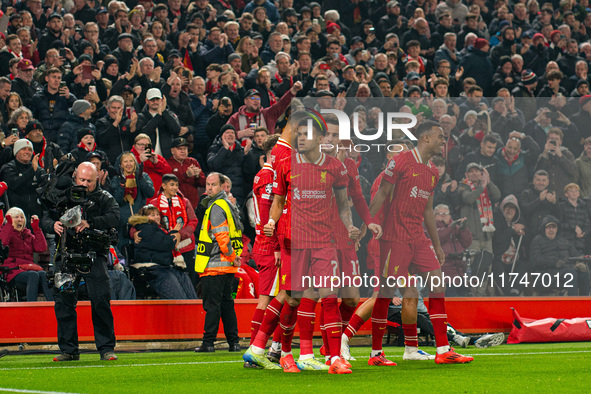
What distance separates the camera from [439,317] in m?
8.84

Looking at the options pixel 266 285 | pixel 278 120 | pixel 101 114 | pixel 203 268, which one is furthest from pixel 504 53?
pixel 266 285

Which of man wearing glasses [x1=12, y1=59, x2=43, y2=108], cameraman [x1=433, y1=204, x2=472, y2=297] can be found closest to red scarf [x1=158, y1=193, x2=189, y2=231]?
man wearing glasses [x1=12, y1=59, x2=43, y2=108]

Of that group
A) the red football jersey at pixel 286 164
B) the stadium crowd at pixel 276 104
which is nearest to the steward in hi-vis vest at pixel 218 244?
the stadium crowd at pixel 276 104

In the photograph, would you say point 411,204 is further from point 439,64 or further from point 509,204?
point 439,64

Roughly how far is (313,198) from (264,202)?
22.4 inches

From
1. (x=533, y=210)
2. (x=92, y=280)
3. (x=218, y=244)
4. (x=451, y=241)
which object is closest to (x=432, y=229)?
(x=451, y=241)

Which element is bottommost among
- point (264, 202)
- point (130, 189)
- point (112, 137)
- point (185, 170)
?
point (264, 202)

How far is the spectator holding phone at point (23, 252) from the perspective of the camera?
39.6ft

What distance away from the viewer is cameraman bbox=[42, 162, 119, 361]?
9914 millimetres

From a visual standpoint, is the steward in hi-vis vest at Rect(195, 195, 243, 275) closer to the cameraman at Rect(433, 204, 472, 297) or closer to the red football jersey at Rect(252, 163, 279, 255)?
the red football jersey at Rect(252, 163, 279, 255)

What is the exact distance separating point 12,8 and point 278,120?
6.12m

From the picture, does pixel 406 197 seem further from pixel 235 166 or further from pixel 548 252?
pixel 235 166

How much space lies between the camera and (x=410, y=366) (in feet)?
28.8

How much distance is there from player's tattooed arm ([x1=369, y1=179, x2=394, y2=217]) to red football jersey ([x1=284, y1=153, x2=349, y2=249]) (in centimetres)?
92
